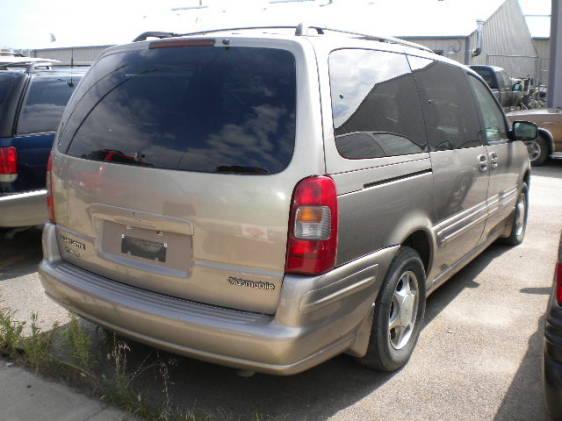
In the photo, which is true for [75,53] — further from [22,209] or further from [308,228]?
[308,228]

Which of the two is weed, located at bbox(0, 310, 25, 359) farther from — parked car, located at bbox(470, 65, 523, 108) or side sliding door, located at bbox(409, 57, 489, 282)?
parked car, located at bbox(470, 65, 523, 108)

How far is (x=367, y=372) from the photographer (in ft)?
11.3

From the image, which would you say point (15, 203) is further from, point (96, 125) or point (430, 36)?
point (430, 36)

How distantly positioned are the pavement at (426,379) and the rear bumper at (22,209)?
66 cm

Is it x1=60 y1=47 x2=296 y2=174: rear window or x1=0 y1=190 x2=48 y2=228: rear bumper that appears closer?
x1=60 y1=47 x2=296 y2=174: rear window

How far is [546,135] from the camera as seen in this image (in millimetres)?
12102

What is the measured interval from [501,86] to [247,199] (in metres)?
17.0

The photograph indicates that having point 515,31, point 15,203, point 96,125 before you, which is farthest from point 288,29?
point 515,31

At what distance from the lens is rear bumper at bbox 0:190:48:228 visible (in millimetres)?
5035

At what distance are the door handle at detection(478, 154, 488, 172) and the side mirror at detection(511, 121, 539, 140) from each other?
928mm

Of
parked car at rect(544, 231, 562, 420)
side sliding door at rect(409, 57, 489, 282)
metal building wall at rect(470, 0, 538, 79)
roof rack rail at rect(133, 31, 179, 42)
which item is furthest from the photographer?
metal building wall at rect(470, 0, 538, 79)

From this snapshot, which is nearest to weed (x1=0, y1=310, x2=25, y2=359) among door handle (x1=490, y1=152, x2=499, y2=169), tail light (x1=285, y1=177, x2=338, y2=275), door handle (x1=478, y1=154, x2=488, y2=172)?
tail light (x1=285, y1=177, x2=338, y2=275)

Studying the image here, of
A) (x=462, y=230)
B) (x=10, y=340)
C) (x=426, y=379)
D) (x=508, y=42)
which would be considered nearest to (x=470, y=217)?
(x=462, y=230)

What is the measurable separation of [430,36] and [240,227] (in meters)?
24.1
